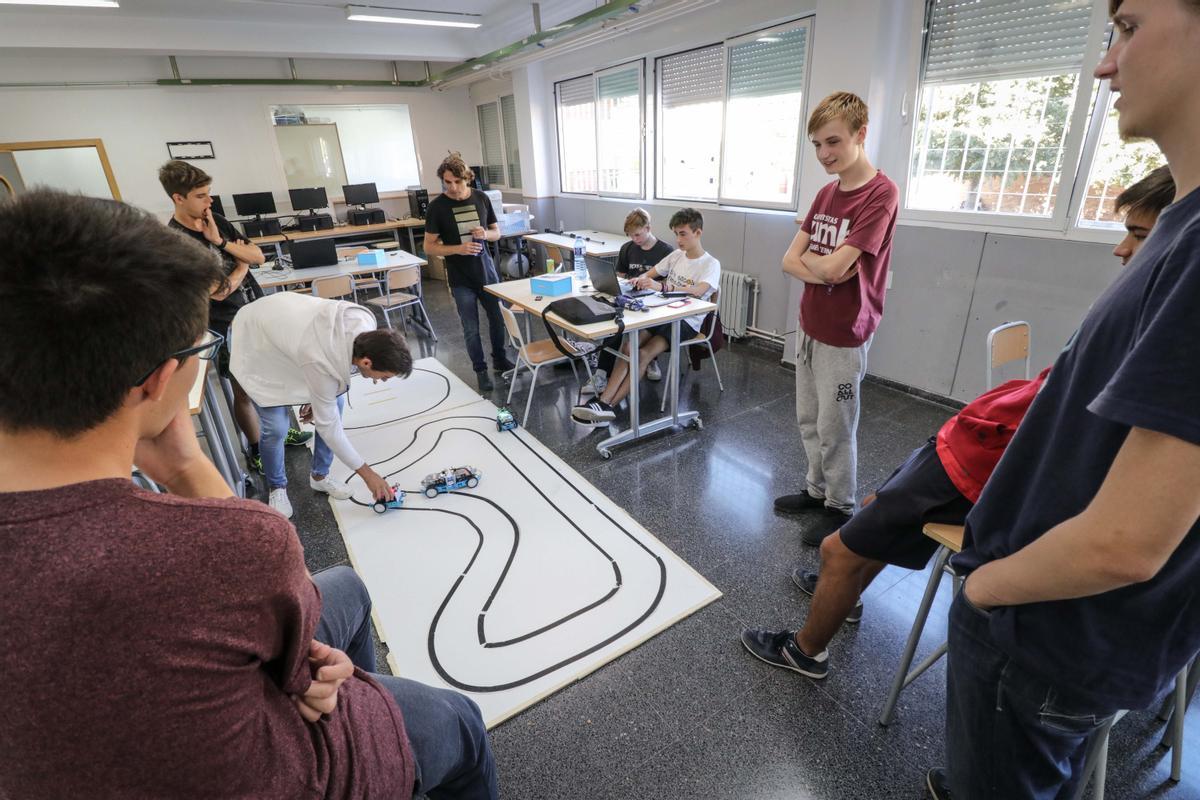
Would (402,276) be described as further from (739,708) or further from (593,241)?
(739,708)

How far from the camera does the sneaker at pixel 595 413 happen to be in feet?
10.7

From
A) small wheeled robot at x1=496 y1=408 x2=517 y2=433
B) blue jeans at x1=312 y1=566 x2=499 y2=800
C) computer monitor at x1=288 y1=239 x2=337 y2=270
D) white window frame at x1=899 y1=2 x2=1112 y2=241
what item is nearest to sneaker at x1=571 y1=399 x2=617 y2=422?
small wheeled robot at x1=496 y1=408 x2=517 y2=433

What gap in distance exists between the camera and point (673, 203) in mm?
5250

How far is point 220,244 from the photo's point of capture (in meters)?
→ 2.72

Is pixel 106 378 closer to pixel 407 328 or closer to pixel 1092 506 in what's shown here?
pixel 1092 506

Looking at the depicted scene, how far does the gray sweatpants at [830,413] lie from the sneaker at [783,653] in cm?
75

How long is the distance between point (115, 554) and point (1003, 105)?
4078mm

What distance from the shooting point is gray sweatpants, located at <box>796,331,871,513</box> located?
207 centimetres

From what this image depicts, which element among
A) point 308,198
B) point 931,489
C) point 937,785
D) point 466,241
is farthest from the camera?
point 308,198

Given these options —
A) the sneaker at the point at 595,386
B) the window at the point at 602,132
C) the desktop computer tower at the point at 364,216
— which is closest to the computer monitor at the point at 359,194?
the desktop computer tower at the point at 364,216

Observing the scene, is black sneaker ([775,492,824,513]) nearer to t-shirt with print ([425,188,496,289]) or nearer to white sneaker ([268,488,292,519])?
white sneaker ([268,488,292,519])

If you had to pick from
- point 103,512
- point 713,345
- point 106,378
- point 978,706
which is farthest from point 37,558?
point 713,345

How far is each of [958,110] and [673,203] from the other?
8.29 feet

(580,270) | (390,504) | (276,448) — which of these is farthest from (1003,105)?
(276,448)
